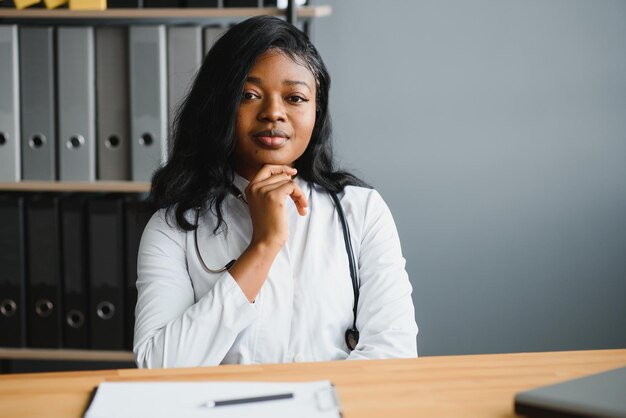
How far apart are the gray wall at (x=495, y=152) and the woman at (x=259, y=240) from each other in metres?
0.96

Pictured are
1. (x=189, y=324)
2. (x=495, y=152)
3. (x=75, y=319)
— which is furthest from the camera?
(x=495, y=152)

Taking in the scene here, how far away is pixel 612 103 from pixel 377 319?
4.85 ft

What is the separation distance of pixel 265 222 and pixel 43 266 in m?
0.99

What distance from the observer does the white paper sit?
2.34ft

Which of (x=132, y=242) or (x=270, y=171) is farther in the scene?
(x=132, y=242)

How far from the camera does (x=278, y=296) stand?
1.24 meters

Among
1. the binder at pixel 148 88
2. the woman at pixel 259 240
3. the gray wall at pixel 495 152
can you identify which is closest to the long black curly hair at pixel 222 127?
the woman at pixel 259 240

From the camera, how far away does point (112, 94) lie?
1896 millimetres

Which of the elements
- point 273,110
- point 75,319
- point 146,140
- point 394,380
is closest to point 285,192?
point 273,110

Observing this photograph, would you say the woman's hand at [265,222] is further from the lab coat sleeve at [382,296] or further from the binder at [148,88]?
the binder at [148,88]

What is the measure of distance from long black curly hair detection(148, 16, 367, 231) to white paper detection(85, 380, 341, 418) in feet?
1.72

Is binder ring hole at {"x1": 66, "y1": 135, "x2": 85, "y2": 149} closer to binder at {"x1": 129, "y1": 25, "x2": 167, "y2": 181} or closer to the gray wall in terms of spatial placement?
binder at {"x1": 129, "y1": 25, "x2": 167, "y2": 181}

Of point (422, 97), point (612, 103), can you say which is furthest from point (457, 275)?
point (612, 103)

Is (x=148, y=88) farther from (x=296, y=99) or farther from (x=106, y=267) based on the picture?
(x=296, y=99)
